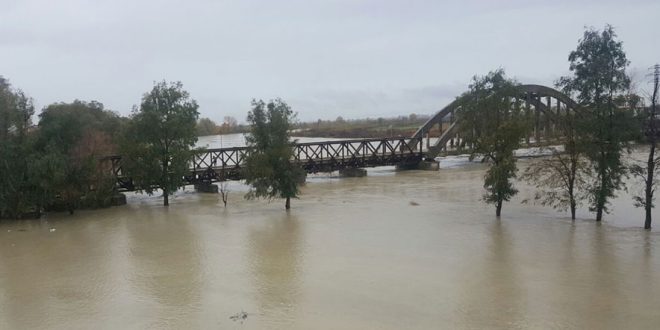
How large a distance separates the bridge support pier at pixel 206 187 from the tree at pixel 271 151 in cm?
1189

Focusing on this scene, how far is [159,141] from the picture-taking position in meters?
37.1

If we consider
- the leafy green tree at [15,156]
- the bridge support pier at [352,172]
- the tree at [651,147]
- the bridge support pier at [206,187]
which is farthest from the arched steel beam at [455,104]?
the leafy green tree at [15,156]

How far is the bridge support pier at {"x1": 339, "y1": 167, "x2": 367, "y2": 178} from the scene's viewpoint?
56.5m

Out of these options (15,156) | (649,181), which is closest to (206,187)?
(15,156)

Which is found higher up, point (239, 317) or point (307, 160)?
point (307, 160)

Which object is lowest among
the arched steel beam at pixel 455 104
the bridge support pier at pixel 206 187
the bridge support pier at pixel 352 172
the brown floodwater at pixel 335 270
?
the brown floodwater at pixel 335 270

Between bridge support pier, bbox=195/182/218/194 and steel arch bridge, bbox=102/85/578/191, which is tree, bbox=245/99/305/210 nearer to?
A: steel arch bridge, bbox=102/85/578/191

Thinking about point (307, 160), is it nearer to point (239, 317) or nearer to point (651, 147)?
point (651, 147)

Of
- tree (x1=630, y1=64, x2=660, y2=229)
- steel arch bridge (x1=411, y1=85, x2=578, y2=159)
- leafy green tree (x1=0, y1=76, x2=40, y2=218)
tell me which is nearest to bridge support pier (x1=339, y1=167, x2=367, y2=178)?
steel arch bridge (x1=411, y1=85, x2=578, y2=159)

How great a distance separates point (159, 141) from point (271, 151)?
9.10 metres

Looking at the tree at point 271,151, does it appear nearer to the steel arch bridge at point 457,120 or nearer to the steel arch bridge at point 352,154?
the steel arch bridge at point 352,154

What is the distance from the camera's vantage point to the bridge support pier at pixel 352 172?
2223 inches

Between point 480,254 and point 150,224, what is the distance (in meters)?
17.8

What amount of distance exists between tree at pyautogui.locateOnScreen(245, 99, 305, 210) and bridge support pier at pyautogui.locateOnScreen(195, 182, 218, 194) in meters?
11.9
